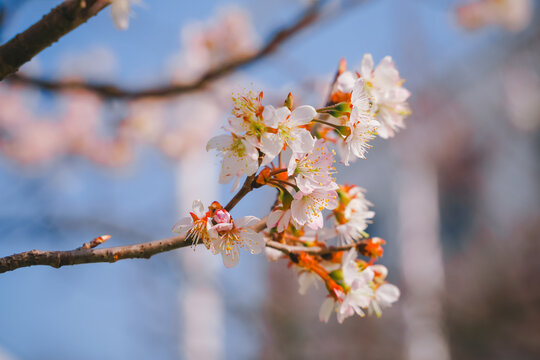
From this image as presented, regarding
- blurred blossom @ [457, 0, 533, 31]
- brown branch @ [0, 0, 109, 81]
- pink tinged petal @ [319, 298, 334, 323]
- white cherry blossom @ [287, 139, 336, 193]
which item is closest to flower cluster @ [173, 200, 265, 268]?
white cherry blossom @ [287, 139, 336, 193]

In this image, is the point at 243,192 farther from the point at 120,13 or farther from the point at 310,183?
the point at 120,13

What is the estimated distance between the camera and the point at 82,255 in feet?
2.10

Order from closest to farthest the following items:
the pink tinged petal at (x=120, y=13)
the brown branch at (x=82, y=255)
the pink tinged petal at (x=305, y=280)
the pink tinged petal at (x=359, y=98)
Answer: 1. the brown branch at (x=82, y=255)
2. the pink tinged petal at (x=359, y=98)
3. the pink tinged petal at (x=305, y=280)
4. the pink tinged petal at (x=120, y=13)

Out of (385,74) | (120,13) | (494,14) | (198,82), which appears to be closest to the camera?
(385,74)

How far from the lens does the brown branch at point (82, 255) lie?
0.62 metres

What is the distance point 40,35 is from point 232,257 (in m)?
0.44

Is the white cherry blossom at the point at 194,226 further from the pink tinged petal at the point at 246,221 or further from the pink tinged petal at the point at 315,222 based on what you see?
the pink tinged petal at the point at 315,222

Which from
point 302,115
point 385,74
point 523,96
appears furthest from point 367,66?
point 523,96

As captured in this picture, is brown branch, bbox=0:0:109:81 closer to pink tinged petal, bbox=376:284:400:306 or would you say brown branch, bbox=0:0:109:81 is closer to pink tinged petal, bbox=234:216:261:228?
pink tinged petal, bbox=234:216:261:228

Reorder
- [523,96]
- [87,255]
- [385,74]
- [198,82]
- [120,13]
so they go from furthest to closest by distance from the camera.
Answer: [523,96] < [198,82] < [120,13] < [385,74] < [87,255]

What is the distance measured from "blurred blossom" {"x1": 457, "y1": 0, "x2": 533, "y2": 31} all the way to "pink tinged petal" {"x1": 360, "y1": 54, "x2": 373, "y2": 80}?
119 inches

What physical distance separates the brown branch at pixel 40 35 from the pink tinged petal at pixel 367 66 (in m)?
0.47

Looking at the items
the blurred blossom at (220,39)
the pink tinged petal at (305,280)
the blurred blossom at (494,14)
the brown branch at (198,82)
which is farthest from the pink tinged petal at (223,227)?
the blurred blossom at (494,14)

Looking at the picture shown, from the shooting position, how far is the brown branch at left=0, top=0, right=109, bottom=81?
67 cm
